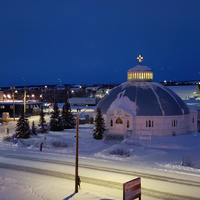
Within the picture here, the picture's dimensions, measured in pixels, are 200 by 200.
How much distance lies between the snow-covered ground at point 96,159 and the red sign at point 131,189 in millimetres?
2953

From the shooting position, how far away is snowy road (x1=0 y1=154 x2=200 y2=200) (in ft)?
58.1

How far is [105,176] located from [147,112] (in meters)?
20.8

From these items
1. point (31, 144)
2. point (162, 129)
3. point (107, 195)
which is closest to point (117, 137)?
point (162, 129)

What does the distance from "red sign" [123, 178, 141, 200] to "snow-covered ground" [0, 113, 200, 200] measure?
2.95m

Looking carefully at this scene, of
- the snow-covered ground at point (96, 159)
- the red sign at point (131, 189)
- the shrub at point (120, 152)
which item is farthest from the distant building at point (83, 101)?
the red sign at point (131, 189)

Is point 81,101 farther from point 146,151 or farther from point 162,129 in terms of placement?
point 146,151

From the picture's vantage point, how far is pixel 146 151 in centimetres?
3120

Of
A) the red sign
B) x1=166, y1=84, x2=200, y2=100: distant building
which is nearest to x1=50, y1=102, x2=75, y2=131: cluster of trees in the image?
the red sign

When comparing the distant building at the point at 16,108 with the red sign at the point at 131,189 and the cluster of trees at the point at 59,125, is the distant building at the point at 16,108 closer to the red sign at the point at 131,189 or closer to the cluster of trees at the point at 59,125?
the cluster of trees at the point at 59,125

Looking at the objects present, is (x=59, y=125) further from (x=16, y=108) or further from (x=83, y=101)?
(x=83, y=101)

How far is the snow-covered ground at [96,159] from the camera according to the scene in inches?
695

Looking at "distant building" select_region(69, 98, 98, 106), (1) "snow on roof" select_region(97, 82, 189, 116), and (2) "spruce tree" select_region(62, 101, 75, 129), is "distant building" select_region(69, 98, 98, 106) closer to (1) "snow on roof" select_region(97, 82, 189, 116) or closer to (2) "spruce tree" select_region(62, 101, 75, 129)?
(2) "spruce tree" select_region(62, 101, 75, 129)

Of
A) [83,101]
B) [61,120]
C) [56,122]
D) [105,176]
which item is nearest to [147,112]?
[61,120]

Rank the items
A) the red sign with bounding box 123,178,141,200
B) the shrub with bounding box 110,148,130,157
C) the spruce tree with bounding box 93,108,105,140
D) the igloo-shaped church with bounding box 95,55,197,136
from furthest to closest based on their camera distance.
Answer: the igloo-shaped church with bounding box 95,55,197,136 → the spruce tree with bounding box 93,108,105,140 → the shrub with bounding box 110,148,130,157 → the red sign with bounding box 123,178,141,200
